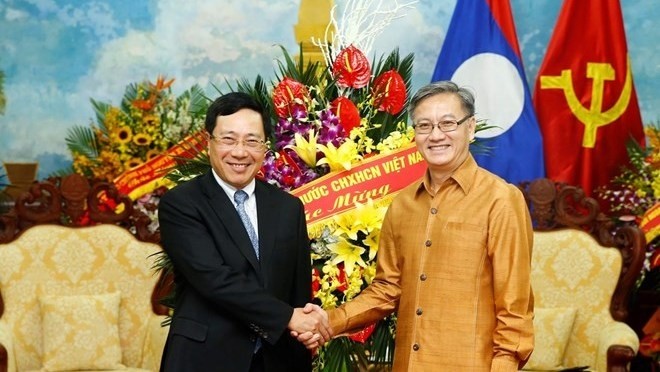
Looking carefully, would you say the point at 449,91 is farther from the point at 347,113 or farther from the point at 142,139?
the point at 142,139

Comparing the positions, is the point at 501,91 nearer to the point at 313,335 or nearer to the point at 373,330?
the point at 373,330

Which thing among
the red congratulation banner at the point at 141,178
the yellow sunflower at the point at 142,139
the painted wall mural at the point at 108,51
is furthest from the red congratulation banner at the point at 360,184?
the painted wall mural at the point at 108,51

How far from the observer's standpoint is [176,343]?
9.07 ft

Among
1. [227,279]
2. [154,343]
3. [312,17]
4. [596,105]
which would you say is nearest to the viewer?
[227,279]

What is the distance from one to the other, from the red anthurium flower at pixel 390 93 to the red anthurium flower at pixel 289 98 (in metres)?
0.24

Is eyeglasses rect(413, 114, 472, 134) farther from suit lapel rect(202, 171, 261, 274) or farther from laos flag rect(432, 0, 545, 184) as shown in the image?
laos flag rect(432, 0, 545, 184)

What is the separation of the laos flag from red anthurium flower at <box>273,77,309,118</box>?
2.30 meters

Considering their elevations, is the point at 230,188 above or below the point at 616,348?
above

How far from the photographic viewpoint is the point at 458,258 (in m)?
2.70

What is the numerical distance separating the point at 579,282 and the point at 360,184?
1.88 m

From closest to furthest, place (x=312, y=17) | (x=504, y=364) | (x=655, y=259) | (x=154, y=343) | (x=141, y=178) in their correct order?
1. (x=504, y=364)
2. (x=154, y=343)
3. (x=655, y=259)
4. (x=141, y=178)
5. (x=312, y=17)

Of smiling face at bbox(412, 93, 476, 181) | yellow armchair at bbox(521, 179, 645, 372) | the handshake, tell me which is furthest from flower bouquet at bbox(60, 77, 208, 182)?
smiling face at bbox(412, 93, 476, 181)

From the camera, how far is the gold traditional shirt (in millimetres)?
2631

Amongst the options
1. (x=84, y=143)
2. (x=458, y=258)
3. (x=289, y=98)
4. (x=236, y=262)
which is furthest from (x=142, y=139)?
(x=458, y=258)
